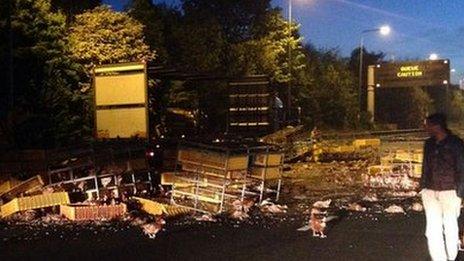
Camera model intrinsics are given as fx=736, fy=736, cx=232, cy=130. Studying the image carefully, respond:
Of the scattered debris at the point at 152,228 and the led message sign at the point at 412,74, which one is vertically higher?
the led message sign at the point at 412,74

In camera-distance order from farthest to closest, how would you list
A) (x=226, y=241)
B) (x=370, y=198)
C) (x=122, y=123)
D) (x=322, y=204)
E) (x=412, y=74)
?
(x=412, y=74)
(x=122, y=123)
(x=370, y=198)
(x=322, y=204)
(x=226, y=241)

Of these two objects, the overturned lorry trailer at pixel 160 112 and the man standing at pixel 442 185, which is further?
the overturned lorry trailer at pixel 160 112

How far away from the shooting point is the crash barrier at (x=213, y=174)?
1303 cm

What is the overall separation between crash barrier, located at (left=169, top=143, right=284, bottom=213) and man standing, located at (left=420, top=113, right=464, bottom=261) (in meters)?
5.04

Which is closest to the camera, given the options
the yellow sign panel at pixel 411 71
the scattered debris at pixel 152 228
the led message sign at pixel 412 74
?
the scattered debris at pixel 152 228

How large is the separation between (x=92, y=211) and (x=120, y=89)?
24.9 ft

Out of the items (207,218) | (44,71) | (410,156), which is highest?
(44,71)

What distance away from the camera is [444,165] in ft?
27.2

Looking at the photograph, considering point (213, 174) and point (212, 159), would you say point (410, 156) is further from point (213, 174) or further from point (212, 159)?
point (212, 159)

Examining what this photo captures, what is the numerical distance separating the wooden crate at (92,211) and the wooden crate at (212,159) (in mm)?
1432

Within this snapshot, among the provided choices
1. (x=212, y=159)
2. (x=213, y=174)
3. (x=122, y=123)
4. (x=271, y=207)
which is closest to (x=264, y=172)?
(x=271, y=207)

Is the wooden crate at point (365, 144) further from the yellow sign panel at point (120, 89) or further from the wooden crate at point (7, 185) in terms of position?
the wooden crate at point (7, 185)

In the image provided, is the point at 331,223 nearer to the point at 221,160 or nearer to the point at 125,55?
the point at 221,160

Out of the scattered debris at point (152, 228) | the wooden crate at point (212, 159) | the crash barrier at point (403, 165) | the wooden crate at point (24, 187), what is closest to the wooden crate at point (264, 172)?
the wooden crate at point (212, 159)
